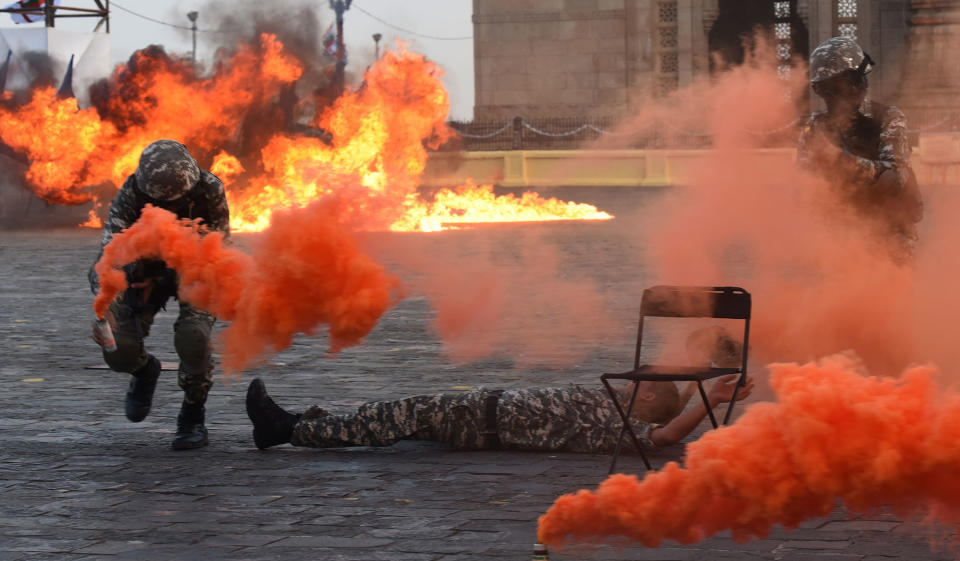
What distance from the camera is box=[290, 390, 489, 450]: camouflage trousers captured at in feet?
19.9

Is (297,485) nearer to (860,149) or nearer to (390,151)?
(860,149)

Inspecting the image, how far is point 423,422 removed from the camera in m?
6.07

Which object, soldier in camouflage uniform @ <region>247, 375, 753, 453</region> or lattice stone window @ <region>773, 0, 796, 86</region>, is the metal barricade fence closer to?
lattice stone window @ <region>773, 0, 796, 86</region>

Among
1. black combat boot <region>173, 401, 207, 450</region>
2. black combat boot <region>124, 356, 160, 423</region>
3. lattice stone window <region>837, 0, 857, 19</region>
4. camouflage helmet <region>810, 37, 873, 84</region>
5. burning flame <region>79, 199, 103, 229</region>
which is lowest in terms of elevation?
black combat boot <region>173, 401, 207, 450</region>

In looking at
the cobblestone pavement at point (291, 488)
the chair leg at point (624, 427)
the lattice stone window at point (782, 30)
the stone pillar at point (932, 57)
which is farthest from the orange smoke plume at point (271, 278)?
the lattice stone window at point (782, 30)

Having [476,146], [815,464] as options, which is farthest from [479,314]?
[476,146]

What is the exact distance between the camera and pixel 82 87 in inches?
1006

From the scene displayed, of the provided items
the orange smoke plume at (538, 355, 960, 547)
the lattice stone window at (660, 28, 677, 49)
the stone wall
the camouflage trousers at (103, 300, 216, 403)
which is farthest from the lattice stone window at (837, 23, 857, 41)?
the orange smoke plume at (538, 355, 960, 547)

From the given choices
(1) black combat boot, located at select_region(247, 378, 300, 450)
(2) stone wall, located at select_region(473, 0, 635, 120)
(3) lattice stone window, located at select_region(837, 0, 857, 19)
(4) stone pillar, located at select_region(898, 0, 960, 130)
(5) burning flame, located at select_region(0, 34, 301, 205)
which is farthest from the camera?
(3) lattice stone window, located at select_region(837, 0, 857, 19)

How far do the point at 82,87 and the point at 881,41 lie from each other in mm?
24717

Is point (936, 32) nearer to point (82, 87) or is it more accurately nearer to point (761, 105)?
point (82, 87)

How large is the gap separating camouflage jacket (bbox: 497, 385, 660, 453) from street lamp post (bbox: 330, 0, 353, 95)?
56.1ft

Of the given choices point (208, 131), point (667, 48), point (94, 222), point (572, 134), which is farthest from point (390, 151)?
point (667, 48)

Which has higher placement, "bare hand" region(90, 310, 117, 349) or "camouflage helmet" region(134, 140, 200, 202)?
"camouflage helmet" region(134, 140, 200, 202)
